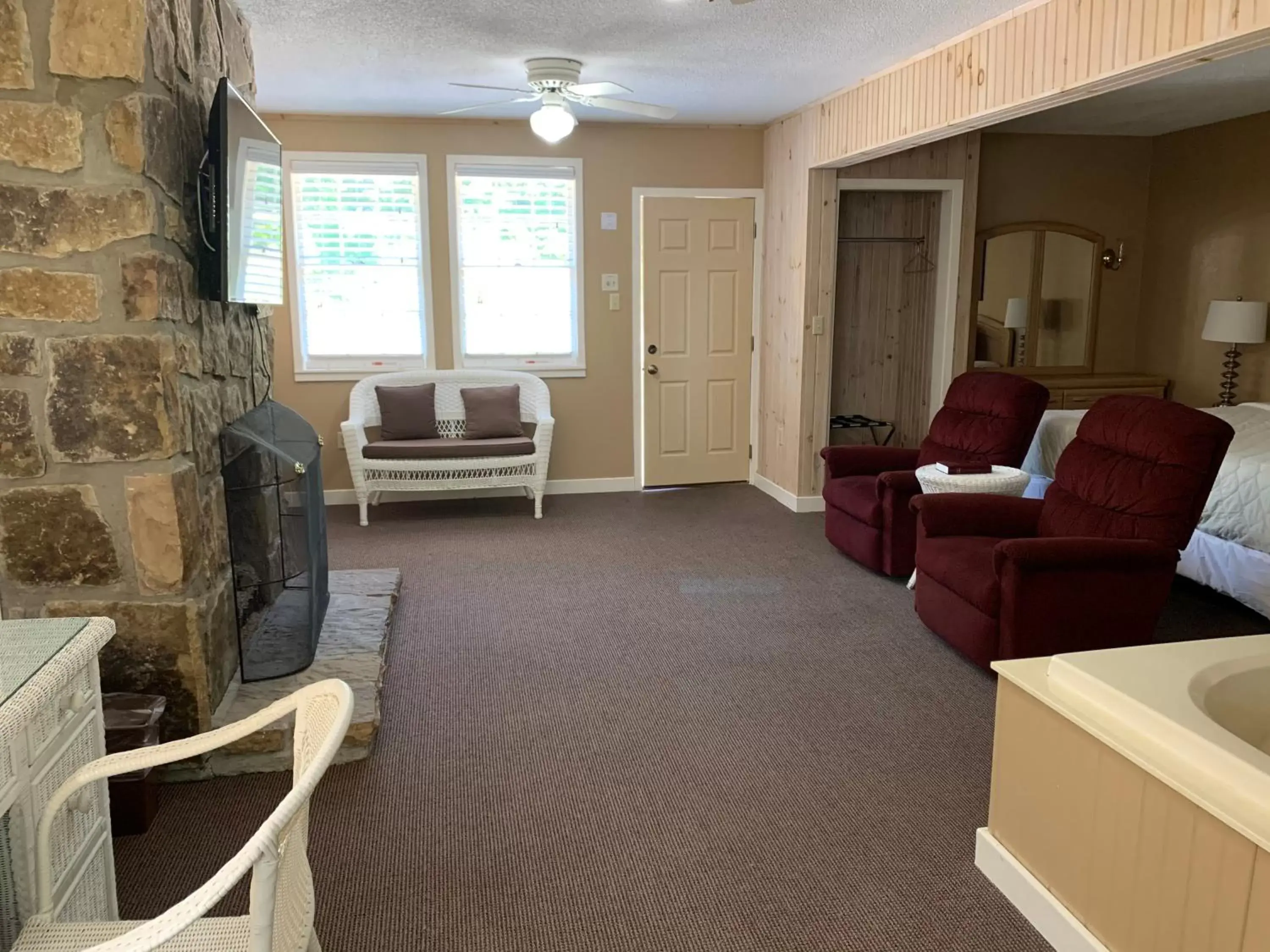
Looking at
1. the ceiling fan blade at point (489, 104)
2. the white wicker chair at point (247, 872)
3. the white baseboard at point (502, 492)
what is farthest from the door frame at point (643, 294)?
the white wicker chair at point (247, 872)

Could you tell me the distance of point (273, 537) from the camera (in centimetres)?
332

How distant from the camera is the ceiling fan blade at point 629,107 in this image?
452 centimetres

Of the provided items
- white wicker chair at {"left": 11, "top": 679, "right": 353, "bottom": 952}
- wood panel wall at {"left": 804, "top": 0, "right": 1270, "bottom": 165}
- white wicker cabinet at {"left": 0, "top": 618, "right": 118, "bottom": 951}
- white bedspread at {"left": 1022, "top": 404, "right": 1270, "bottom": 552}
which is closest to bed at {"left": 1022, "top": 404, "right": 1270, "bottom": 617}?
white bedspread at {"left": 1022, "top": 404, "right": 1270, "bottom": 552}

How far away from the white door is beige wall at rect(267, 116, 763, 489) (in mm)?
152

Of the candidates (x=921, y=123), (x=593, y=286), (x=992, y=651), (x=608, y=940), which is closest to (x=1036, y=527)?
(x=992, y=651)

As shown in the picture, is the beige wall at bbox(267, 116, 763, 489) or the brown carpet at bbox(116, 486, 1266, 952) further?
the beige wall at bbox(267, 116, 763, 489)

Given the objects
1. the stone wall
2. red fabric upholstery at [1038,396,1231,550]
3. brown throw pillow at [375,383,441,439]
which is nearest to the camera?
the stone wall

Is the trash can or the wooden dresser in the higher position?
the wooden dresser

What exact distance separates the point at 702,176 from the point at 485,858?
16.3 ft

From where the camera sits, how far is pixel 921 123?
4.18 meters

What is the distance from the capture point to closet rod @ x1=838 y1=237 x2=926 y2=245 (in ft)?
19.6

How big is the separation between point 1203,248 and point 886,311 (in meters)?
2.22

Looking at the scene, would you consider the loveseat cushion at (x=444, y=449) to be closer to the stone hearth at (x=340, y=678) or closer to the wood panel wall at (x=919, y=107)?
the stone hearth at (x=340, y=678)

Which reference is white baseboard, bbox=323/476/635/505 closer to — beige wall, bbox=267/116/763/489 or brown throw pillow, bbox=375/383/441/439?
beige wall, bbox=267/116/763/489
